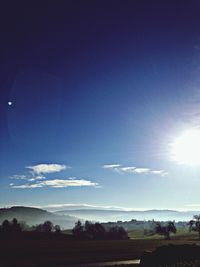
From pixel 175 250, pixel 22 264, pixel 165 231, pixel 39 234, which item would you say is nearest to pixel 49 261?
pixel 22 264

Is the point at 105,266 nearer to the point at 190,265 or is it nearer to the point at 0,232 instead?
the point at 190,265

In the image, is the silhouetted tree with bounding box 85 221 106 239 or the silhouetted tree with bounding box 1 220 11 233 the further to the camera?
the silhouetted tree with bounding box 85 221 106 239

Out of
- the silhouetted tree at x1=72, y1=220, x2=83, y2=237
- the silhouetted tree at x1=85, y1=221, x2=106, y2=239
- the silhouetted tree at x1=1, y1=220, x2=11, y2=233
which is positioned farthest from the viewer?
the silhouetted tree at x1=85, y1=221, x2=106, y2=239

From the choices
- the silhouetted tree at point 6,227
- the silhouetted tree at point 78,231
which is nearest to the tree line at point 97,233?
the silhouetted tree at point 78,231

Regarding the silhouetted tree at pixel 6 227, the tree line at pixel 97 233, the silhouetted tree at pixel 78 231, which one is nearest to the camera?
the silhouetted tree at pixel 6 227

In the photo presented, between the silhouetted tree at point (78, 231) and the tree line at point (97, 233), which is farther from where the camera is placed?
the tree line at point (97, 233)

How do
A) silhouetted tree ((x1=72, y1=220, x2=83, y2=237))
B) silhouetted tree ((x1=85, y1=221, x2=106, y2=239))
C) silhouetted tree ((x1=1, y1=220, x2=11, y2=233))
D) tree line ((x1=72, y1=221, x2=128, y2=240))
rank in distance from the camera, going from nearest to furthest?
silhouetted tree ((x1=1, y1=220, x2=11, y2=233)) < silhouetted tree ((x1=72, y1=220, x2=83, y2=237)) < tree line ((x1=72, y1=221, x2=128, y2=240)) < silhouetted tree ((x1=85, y1=221, x2=106, y2=239))

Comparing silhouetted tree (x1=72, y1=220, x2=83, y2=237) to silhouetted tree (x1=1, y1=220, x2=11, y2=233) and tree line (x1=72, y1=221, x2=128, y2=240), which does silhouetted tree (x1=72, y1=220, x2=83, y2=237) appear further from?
silhouetted tree (x1=1, y1=220, x2=11, y2=233)

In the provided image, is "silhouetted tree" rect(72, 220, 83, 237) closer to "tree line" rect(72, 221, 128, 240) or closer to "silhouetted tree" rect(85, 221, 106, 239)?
"tree line" rect(72, 221, 128, 240)

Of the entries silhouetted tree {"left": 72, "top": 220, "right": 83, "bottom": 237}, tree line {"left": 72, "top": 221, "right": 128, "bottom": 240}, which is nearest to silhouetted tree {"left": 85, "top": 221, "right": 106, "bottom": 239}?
tree line {"left": 72, "top": 221, "right": 128, "bottom": 240}

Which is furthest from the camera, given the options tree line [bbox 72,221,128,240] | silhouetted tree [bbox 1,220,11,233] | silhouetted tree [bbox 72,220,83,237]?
tree line [bbox 72,221,128,240]

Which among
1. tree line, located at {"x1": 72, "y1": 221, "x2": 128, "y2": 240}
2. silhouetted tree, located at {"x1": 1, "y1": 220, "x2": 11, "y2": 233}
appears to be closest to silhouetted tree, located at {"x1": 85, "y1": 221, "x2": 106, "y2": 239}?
tree line, located at {"x1": 72, "y1": 221, "x2": 128, "y2": 240}

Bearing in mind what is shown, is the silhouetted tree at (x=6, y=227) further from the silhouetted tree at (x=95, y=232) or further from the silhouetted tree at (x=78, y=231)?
the silhouetted tree at (x=95, y=232)

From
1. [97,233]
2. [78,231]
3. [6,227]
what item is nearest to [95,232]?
[97,233]
